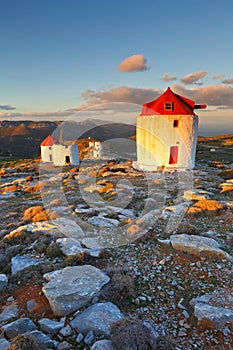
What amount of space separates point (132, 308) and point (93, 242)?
2.81m

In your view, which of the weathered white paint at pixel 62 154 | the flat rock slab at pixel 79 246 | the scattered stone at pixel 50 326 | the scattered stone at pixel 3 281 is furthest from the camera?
the weathered white paint at pixel 62 154

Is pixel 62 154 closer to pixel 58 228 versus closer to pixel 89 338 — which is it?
pixel 58 228

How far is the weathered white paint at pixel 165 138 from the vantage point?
18625mm

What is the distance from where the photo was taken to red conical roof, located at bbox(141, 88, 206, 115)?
1844 cm

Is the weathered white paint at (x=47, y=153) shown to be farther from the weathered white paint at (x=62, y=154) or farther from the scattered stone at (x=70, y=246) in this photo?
the scattered stone at (x=70, y=246)

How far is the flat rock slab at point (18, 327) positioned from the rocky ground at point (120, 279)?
2cm

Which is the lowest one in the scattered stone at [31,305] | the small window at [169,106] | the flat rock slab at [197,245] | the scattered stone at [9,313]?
the scattered stone at [9,313]

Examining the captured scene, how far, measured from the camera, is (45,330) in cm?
402

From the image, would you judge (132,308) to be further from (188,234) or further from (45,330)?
(188,234)

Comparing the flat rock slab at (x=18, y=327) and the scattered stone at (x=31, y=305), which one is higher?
the flat rock slab at (x=18, y=327)

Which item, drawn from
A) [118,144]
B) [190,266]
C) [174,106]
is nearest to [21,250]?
[190,266]

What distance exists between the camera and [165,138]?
61.7 ft

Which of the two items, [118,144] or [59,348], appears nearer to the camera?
[59,348]

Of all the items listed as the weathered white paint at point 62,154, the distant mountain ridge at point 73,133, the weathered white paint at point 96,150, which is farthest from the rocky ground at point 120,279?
the weathered white paint at point 96,150
